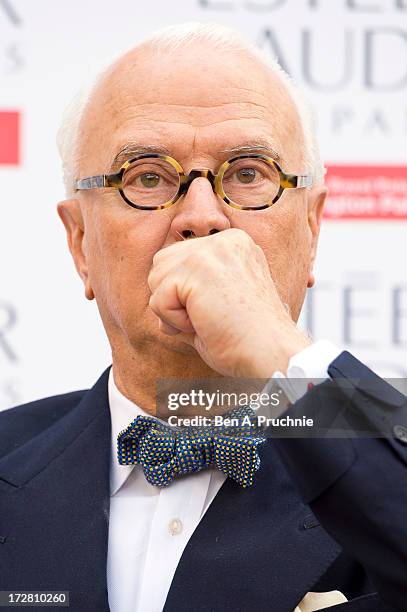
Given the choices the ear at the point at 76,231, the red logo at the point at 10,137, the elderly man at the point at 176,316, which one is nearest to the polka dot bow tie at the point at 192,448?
the elderly man at the point at 176,316

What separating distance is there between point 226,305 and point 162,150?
24.5 inches

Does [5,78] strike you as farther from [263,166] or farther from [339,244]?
[263,166]

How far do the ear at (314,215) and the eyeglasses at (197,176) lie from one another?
242mm

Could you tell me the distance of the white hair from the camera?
2748mm

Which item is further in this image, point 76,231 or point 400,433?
point 76,231

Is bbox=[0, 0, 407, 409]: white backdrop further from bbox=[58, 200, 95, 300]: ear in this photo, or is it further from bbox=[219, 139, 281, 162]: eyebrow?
bbox=[219, 139, 281, 162]: eyebrow

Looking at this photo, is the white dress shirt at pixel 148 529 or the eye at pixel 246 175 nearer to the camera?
the white dress shirt at pixel 148 529

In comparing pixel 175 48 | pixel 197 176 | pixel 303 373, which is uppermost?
pixel 175 48

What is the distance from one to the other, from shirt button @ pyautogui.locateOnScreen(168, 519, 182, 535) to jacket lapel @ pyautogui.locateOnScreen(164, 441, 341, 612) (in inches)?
3.2

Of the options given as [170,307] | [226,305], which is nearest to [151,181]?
[170,307]

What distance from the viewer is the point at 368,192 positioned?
414cm

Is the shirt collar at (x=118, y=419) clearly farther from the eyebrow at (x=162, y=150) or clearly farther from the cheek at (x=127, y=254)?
the eyebrow at (x=162, y=150)

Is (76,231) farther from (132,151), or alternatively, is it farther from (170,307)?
(170,307)

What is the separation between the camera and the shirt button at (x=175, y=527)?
2.53 metres
